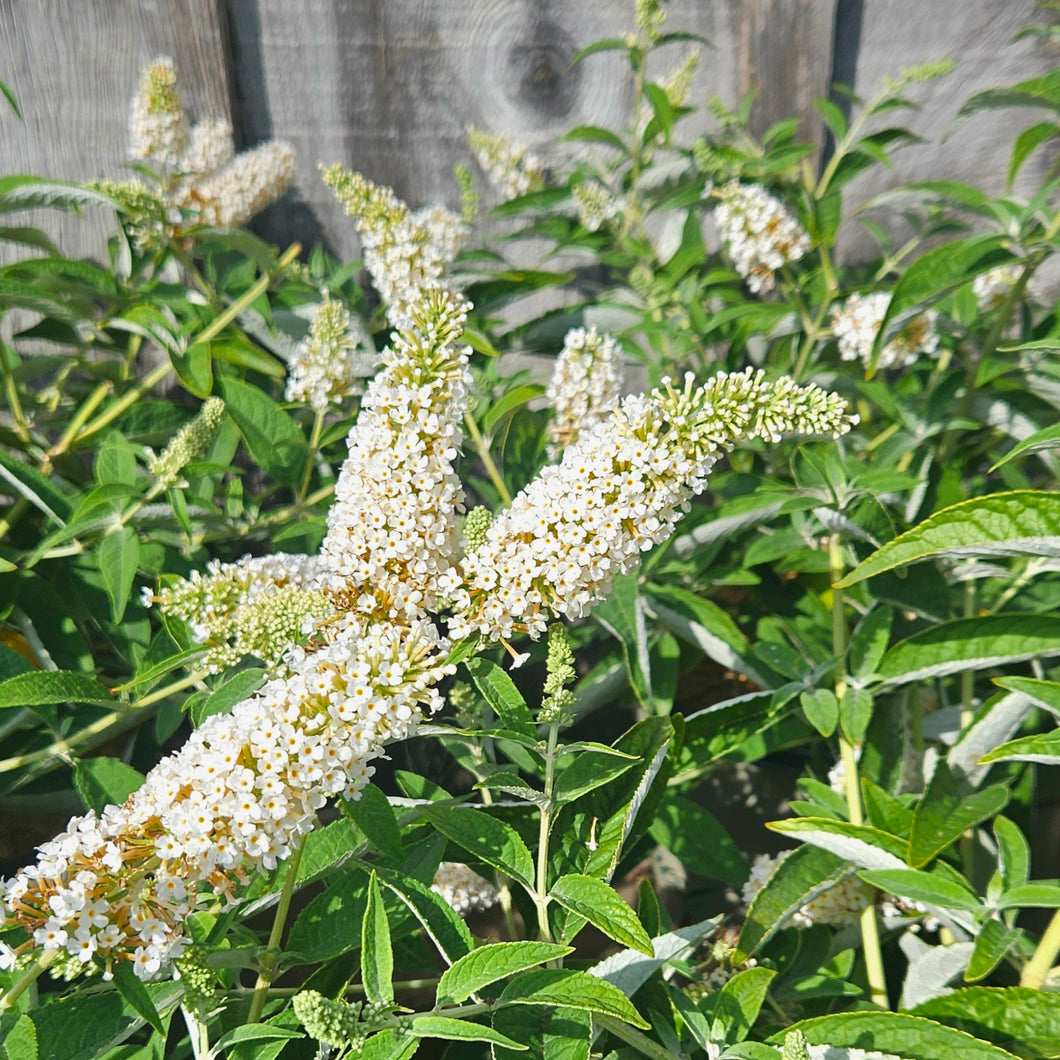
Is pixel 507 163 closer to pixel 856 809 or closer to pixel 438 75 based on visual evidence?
pixel 438 75

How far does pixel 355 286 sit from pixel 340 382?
1.35 feet

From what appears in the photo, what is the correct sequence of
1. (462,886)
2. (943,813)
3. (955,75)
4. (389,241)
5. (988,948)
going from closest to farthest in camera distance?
1. (988,948)
2. (943,813)
3. (462,886)
4. (389,241)
5. (955,75)

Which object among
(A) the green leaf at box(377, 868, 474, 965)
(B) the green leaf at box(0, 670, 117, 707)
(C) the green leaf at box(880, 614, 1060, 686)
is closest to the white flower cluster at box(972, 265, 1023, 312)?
(C) the green leaf at box(880, 614, 1060, 686)

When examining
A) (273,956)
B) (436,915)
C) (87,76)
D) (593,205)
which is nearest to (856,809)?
(436,915)

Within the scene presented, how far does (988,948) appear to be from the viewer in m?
0.90

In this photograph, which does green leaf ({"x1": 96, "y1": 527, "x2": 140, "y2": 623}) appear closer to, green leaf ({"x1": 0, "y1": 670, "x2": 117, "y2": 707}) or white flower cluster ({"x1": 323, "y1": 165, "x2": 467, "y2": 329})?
green leaf ({"x1": 0, "y1": 670, "x2": 117, "y2": 707})

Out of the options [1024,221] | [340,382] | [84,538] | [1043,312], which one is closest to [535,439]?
[340,382]

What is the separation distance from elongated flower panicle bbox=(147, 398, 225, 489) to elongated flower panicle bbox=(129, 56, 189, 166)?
642 millimetres

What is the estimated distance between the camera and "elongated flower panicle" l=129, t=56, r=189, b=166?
1.52 m

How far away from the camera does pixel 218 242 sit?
1.49 m

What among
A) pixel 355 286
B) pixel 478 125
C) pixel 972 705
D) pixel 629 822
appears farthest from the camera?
pixel 478 125

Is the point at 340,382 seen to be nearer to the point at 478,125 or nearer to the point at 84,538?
the point at 84,538

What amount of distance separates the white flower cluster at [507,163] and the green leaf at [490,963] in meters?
1.49

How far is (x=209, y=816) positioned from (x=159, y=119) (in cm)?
130
